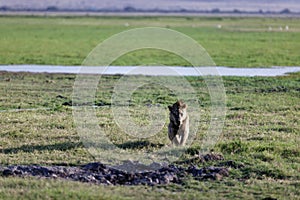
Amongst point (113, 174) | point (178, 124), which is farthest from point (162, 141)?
point (113, 174)

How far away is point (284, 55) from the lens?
4769cm

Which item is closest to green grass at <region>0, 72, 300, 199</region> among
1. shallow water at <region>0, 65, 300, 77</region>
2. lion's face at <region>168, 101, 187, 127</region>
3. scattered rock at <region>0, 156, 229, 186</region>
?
scattered rock at <region>0, 156, 229, 186</region>

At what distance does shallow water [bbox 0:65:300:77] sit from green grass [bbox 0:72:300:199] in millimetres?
6547

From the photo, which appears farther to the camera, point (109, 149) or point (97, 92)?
point (97, 92)

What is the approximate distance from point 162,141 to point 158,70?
20.1 metres

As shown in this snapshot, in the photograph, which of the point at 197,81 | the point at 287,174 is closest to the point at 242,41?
the point at 197,81

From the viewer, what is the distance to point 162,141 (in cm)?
1552

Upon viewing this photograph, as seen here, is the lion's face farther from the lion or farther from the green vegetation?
the green vegetation

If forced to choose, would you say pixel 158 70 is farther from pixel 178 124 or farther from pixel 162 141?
pixel 178 124

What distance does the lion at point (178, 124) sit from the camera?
14383 millimetres

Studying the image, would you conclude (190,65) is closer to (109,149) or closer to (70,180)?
(109,149)

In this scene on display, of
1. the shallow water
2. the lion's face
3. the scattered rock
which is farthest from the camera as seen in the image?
the shallow water

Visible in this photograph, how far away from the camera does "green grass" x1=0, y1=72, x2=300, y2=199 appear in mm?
11562

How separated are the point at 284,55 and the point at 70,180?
122 ft
